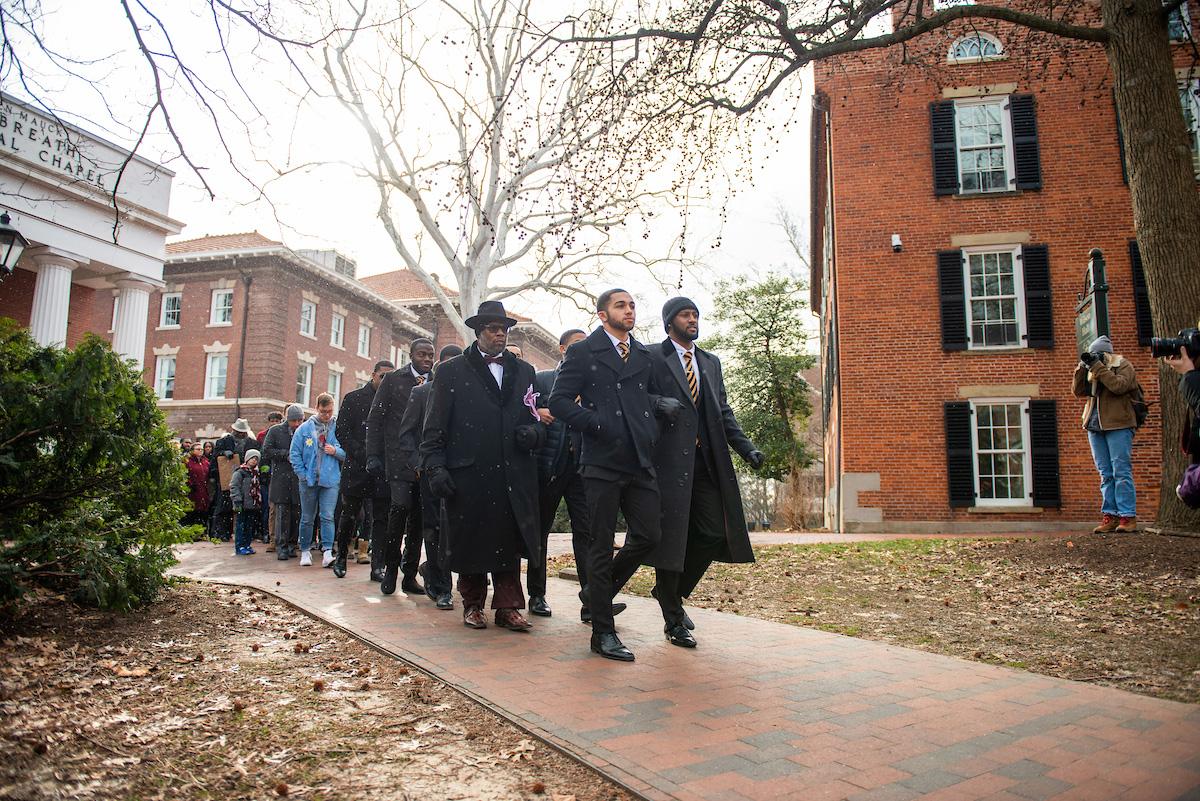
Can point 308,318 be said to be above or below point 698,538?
above

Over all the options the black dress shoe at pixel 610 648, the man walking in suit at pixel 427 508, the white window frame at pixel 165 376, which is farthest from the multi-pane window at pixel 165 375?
the black dress shoe at pixel 610 648

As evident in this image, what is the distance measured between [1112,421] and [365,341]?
121ft

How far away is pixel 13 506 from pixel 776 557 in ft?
25.6

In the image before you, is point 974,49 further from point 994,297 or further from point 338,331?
point 338,331

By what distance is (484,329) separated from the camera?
593 centimetres

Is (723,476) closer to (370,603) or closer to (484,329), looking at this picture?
(484,329)

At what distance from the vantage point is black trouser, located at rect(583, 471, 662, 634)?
4859 mm

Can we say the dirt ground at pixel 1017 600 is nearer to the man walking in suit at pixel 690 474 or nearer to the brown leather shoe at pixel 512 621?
the man walking in suit at pixel 690 474

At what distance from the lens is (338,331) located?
39156 mm

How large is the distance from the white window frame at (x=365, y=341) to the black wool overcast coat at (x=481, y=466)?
36.7m

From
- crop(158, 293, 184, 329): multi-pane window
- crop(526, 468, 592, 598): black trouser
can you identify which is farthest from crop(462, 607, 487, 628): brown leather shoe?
crop(158, 293, 184, 329): multi-pane window

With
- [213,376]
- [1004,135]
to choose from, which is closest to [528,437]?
[1004,135]

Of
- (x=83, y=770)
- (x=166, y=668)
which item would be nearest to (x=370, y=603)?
(x=166, y=668)

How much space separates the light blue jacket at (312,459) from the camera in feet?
31.6
